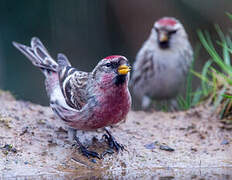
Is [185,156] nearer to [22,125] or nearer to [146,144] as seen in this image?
[146,144]

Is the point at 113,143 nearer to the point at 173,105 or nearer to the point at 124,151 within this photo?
the point at 124,151

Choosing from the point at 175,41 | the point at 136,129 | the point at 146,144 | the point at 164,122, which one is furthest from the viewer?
the point at 175,41

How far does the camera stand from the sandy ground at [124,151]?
11.5ft

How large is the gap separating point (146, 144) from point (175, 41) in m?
2.63

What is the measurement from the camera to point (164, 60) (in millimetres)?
6219

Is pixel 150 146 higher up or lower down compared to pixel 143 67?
lower down

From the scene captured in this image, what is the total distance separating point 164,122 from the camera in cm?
Answer: 480

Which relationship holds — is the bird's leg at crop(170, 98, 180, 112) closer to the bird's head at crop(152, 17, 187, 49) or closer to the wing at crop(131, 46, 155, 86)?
the wing at crop(131, 46, 155, 86)

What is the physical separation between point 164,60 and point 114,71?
285 centimetres

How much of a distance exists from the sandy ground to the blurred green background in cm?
331

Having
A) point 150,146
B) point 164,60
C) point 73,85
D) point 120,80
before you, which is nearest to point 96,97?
point 120,80

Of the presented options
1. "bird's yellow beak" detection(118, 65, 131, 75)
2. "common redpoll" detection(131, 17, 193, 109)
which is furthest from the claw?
"common redpoll" detection(131, 17, 193, 109)

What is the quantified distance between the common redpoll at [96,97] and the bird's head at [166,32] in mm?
2391

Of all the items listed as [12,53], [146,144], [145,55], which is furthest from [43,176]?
[12,53]
